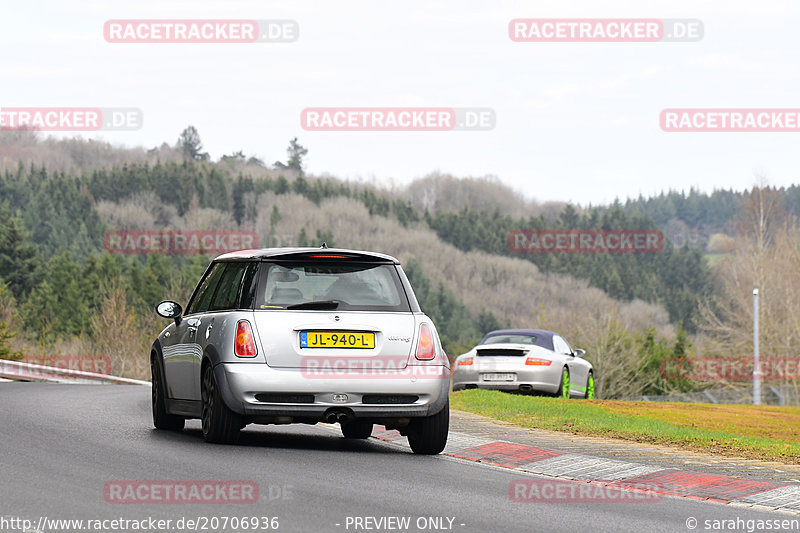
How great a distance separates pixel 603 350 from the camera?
55250 millimetres

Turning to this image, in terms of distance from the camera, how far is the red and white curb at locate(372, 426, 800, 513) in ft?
29.5

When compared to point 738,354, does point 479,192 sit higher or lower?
higher

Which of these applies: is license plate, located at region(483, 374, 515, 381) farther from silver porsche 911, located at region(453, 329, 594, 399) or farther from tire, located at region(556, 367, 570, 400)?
tire, located at region(556, 367, 570, 400)

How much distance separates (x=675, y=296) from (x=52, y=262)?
3037 inches

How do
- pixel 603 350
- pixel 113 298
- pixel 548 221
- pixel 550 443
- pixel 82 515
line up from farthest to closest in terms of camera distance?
pixel 548 221 < pixel 603 350 < pixel 113 298 < pixel 550 443 < pixel 82 515

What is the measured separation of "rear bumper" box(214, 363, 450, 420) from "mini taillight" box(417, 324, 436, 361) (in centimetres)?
34

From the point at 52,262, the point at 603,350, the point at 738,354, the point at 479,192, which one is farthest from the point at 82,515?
the point at 479,192

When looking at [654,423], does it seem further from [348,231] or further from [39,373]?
[348,231]

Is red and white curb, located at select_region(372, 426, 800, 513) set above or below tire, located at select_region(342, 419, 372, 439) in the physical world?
below

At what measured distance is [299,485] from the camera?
8617 millimetres

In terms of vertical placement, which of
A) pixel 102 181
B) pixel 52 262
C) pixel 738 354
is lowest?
pixel 738 354

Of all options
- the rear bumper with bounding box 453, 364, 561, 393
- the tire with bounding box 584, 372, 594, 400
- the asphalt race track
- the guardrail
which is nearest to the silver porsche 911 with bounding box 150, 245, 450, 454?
the asphalt race track

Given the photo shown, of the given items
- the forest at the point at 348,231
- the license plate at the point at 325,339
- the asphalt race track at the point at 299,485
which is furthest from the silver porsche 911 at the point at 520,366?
the forest at the point at 348,231

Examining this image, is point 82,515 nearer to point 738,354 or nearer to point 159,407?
point 159,407
